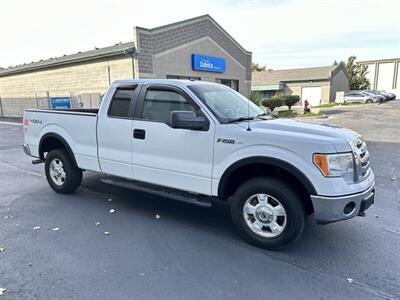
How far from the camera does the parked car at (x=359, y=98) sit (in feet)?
137

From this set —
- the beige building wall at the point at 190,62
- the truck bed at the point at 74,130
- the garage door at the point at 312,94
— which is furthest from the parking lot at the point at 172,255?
the garage door at the point at 312,94

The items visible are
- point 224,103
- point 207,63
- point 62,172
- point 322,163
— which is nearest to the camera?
point 322,163

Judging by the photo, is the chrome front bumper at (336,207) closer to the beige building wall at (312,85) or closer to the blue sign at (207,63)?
the blue sign at (207,63)

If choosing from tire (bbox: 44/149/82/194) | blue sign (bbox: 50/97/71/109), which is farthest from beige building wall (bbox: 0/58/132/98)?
tire (bbox: 44/149/82/194)

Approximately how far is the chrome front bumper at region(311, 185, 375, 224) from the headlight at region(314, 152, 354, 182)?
235 mm

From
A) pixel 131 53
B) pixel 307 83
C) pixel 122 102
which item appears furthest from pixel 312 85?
pixel 122 102

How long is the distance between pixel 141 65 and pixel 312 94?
35.4 metres

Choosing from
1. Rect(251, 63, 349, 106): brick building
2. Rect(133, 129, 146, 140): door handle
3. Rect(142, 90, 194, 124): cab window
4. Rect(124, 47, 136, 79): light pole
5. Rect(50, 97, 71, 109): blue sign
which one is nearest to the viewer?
Rect(142, 90, 194, 124): cab window

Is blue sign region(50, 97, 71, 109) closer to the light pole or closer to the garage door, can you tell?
the light pole

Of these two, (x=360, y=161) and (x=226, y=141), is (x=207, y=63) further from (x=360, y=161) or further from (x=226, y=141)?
(x=360, y=161)

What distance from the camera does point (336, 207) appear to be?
10.5ft

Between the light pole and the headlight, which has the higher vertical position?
the light pole

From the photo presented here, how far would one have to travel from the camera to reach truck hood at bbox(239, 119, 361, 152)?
3289mm

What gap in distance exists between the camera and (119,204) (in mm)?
5195
